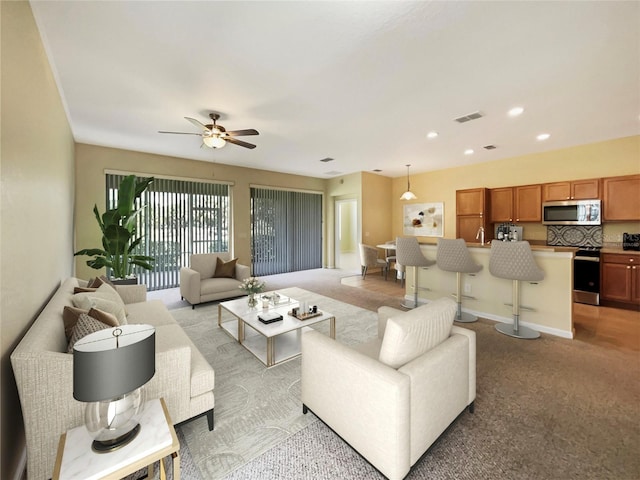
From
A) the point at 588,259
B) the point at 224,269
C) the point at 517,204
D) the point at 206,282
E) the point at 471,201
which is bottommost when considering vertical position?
the point at 206,282

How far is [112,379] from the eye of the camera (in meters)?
1.04

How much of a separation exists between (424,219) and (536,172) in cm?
275

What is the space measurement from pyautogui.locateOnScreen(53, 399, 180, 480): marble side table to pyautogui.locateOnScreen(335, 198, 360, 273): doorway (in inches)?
287

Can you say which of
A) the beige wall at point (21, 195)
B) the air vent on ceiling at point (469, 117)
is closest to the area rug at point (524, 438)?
the beige wall at point (21, 195)

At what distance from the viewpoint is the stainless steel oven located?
455 centimetres

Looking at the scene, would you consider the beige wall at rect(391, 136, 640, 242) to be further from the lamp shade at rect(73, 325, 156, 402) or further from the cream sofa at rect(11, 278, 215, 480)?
the lamp shade at rect(73, 325, 156, 402)

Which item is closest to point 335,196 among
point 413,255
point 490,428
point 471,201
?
point 471,201

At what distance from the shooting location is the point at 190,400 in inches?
68.1

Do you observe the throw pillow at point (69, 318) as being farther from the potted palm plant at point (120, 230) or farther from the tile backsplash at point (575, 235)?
the tile backsplash at point (575, 235)

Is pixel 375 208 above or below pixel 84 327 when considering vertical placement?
above

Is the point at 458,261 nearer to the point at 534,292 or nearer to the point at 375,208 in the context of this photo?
the point at 534,292

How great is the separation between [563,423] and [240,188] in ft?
22.1

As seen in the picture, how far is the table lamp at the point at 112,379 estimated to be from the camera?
40.3 inches

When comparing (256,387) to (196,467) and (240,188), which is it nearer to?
(196,467)
